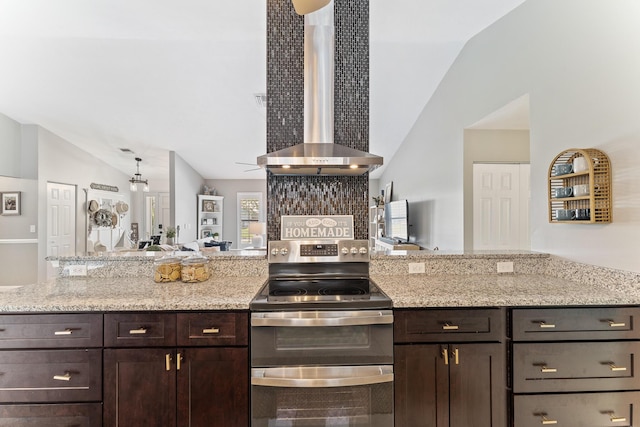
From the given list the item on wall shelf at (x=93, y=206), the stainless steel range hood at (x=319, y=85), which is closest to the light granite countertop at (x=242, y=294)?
the stainless steel range hood at (x=319, y=85)

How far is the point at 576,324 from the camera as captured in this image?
1521mm

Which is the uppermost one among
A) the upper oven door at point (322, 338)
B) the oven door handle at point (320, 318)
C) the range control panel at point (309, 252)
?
the range control panel at point (309, 252)

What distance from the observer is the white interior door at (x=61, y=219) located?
568 cm

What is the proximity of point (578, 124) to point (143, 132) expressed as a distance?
6.01m

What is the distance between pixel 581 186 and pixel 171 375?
8.07 feet

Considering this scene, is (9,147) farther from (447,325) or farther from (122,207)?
(447,325)

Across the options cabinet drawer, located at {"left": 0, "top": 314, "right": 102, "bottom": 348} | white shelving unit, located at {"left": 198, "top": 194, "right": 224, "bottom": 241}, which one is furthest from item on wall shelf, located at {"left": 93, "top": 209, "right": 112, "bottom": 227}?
cabinet drawer, located at {"left": 0, "top": 314, "right": 102, "bottom": 348}

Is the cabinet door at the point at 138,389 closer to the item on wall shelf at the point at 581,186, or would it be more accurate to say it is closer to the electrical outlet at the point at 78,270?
the electrical outlet at the point at 78,270

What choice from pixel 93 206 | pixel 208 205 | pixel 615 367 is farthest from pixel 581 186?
pixel 93 206

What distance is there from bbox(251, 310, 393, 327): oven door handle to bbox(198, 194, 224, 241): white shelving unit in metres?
7.13

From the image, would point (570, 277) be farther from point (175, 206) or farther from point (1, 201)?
Answer: point (1, 201)

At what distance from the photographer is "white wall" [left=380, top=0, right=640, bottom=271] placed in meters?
1.65

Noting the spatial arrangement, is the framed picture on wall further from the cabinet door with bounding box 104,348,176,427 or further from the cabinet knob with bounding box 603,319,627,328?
the cabinet knob with bounding box 603,319,627,328

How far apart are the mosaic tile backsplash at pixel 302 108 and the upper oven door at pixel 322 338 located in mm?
755
